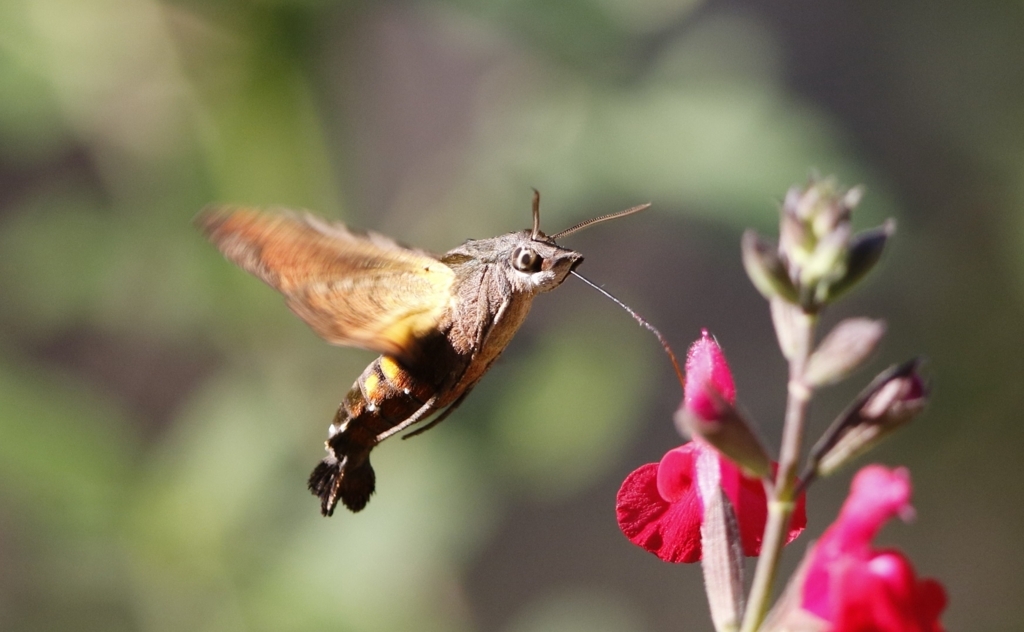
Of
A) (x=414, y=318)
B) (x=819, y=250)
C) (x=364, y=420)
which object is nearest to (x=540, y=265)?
(x=414, y=318)

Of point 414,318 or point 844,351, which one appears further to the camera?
point 414,318

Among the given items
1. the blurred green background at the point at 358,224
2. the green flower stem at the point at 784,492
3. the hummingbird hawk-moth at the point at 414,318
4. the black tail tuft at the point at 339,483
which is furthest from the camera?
the blurred green background at the point at 358,224

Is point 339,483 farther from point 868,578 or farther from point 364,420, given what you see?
point 868,578

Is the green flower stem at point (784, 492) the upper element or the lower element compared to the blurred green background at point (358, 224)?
lower

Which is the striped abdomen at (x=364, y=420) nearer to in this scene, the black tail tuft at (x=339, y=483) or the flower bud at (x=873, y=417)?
the black tail tuft at (x=339, y=483)

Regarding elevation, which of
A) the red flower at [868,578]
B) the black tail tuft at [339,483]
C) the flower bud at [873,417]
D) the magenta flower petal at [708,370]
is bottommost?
the red flower at [868,578]

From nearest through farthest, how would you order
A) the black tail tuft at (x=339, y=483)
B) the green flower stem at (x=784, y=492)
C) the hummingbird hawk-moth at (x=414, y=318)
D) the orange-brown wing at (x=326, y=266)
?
the green flower stem at (x=784, y=492) < the orange-brown wing at (x=326, y=266) < the hummingbird hawk-moth at (x=414, y=318) < the black tail tuft at (x=339, y=483)

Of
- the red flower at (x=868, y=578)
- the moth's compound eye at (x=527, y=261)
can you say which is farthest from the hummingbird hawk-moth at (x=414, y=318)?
the red flower at (x=868, y=578)
